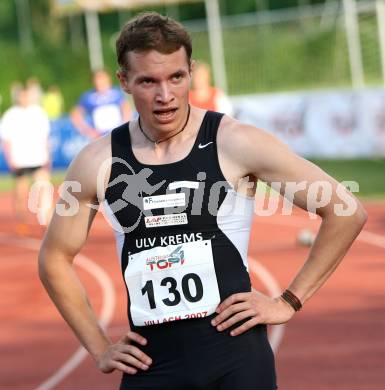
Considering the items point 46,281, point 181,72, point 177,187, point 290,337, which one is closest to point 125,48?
point 181,72

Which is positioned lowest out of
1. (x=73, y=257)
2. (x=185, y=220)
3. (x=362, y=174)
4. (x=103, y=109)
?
(x=362, y=174)

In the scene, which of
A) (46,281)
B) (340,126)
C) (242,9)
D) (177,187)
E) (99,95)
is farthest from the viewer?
(242,9)

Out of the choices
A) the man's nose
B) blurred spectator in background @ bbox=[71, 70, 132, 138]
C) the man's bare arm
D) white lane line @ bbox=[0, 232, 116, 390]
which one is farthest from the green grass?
the man's nose

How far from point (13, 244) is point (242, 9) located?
110 ft

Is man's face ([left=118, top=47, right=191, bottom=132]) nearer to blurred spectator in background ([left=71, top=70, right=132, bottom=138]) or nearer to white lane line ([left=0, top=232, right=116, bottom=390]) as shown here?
white lane line ([left=0, top=232, right=116, bottom=390])

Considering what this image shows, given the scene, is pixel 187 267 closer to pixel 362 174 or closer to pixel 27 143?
pixel 27 143

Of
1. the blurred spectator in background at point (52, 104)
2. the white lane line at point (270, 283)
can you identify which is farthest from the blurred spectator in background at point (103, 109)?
the blurred spectator in background at point (52, 104)

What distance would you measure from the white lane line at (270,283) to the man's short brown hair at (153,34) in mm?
5355

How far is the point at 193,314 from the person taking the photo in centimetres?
382

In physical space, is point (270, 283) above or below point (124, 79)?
below

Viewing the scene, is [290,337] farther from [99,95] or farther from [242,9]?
[242,9]

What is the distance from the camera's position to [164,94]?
12.4 ft

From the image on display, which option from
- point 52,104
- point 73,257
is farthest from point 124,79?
point 52,104

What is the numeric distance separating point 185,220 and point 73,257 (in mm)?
468
